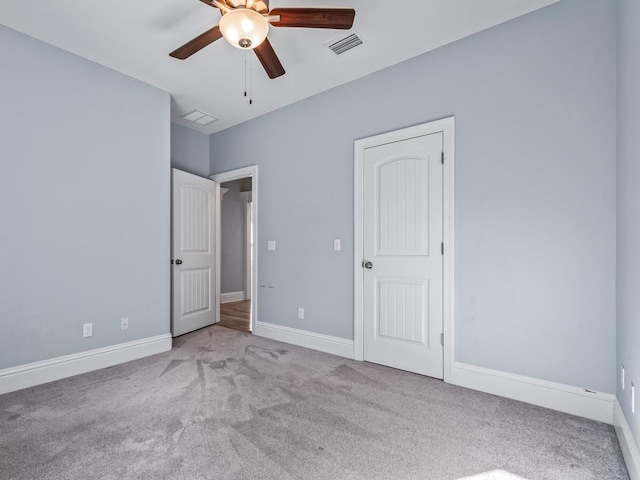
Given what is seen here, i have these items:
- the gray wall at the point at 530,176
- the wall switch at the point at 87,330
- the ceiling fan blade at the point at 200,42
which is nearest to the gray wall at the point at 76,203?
the wall switch at the point at 87,330

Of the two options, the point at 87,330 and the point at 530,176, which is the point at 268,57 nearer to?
the point at 530,176

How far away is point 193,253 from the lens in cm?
434

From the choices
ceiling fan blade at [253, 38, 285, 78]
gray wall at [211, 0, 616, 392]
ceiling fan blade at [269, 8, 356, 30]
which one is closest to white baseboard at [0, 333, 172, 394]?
gray wall at [211, 0, 616, 392]

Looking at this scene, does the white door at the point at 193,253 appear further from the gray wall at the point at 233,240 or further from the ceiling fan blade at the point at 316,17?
the ceiling fan blade at the point at 316,17

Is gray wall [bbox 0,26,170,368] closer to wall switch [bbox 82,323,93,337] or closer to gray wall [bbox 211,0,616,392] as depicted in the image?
wall switch [bbox 82,323,93,337]

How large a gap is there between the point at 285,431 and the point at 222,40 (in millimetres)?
2980

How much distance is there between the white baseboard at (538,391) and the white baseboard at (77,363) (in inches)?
116

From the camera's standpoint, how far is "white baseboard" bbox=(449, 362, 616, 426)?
2102 mm

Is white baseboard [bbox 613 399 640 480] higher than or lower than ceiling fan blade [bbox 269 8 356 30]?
lower

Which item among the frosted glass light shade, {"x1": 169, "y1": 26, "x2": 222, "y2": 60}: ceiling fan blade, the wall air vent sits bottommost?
the frosted glass light shade

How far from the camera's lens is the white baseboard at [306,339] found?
11.1 feet

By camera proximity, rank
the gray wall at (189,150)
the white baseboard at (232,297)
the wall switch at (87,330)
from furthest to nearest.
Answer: the white baseboard at (232,297)
the gray wall at (189,150)
the wall switch at (87,330)

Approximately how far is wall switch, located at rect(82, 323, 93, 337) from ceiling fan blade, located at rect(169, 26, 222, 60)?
2.45 meters

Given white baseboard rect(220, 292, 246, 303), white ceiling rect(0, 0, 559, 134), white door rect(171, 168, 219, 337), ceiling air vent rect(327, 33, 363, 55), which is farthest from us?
white baseboard rect(220, 292, 246, 303)
